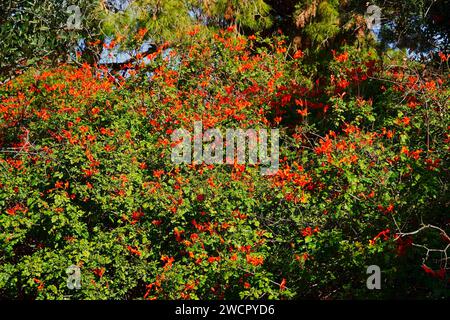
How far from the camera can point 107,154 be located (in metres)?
6.11

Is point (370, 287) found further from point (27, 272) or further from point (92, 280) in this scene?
point (27, 272)

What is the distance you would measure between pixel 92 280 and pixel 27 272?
0.62 m

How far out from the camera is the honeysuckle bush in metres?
4.74

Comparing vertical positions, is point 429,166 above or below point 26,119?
below

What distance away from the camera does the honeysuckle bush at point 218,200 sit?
4.74m

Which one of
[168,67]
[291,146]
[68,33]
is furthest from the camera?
[168,67]

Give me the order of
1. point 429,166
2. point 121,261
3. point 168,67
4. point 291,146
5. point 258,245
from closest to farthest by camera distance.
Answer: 1. point 429,166
2. point 258,245
3. point 121,261
4. point 291,146
5. point 168,67

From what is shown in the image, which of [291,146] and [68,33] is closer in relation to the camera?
[68,33]

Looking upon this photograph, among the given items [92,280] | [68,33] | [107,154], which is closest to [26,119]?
[68,33]

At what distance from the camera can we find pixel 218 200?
5.35m

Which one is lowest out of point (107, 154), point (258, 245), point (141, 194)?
point (258, 245)

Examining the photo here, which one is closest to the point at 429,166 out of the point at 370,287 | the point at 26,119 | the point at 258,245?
the point at 370,287

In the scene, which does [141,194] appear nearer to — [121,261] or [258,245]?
[121,261]

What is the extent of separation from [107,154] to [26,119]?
2.32m
